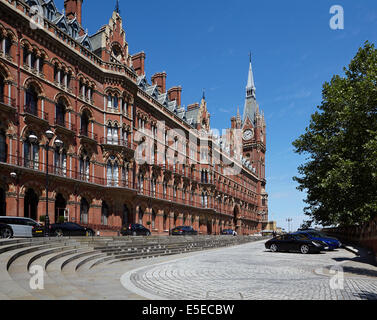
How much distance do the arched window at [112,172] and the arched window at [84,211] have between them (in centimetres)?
350

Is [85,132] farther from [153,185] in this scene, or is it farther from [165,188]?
[165,188]

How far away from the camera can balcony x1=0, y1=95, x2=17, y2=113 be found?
25234 millimetres

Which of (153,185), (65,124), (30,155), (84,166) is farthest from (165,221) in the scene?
(30,155)

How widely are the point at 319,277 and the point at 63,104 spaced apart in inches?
1039

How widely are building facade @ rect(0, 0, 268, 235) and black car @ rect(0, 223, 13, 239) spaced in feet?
8.13

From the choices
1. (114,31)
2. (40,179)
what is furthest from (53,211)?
(114,31)

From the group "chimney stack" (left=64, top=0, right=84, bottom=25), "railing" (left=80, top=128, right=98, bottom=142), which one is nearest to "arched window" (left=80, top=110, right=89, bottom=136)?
"railing" (left=80, top=128, right=98, bottom=142)

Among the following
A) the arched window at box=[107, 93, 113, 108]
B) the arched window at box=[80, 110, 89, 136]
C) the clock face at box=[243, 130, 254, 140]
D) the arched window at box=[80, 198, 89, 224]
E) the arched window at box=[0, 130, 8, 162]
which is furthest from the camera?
the clock face at box=[243, 130, 254, 140]

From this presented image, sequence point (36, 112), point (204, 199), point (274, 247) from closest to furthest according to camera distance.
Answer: point (274, 247) → point (36, 112) → point (204, 199)

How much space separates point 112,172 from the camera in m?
35.9

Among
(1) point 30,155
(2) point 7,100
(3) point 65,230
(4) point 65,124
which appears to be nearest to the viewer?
(3) point 65,230

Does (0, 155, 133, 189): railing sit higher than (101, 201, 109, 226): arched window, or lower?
higher

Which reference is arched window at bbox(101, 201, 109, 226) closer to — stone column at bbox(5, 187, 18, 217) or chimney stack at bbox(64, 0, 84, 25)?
stone column at bbox(5, 187, 18, 217)

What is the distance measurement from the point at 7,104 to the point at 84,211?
38.1 feet
